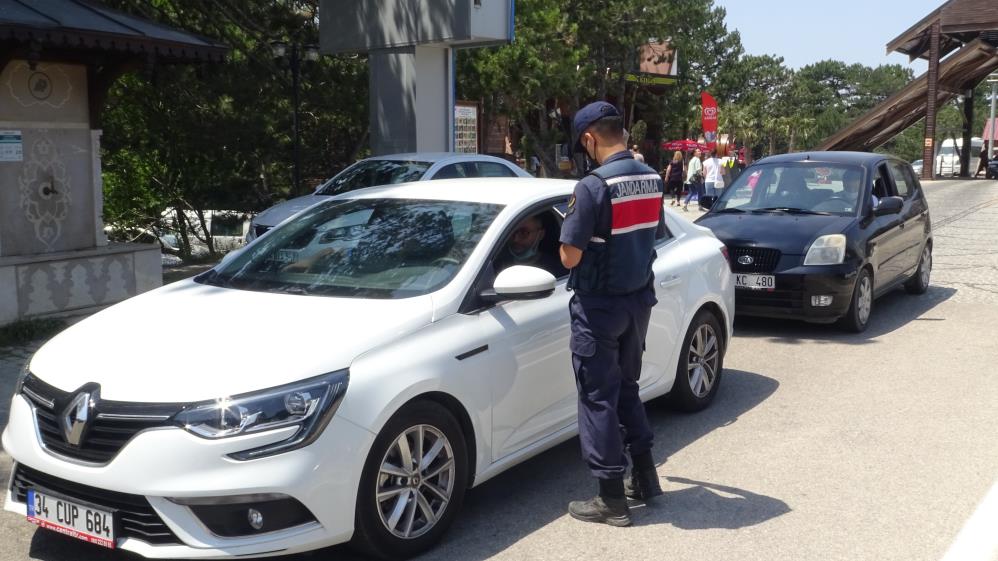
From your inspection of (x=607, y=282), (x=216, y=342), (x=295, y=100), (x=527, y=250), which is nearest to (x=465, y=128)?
(x=295, y=100)

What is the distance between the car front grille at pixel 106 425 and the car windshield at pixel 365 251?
1138mm

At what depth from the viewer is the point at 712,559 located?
4.12 metres

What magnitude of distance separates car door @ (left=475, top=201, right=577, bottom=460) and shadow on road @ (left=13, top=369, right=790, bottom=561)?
0.32 meters

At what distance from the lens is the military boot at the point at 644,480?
4.66m

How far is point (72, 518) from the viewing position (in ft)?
12.2

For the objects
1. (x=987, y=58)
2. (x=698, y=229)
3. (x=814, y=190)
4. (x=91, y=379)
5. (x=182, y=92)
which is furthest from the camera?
(x=987, y=58)

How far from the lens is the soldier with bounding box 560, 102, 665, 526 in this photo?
14.0ft

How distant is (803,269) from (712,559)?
5.02m

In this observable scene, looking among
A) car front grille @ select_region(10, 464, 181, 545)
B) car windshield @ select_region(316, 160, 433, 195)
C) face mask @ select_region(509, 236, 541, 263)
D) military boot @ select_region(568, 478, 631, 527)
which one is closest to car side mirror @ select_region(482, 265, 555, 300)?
face mask @ select_region(509, 236, 541, 263)

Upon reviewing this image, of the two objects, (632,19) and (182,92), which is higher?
(632,19)

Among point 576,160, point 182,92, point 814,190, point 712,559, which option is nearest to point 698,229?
point 712,559

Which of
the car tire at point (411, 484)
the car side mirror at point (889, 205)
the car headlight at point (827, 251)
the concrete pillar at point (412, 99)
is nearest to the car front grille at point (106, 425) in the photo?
the car tire at point (411, 484)

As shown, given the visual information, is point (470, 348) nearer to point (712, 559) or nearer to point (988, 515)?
point (712, 559)

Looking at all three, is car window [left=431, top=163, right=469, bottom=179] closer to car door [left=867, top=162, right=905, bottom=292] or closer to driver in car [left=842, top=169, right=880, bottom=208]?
driver in car [left=842, top=169, right=880, bottom=208]
